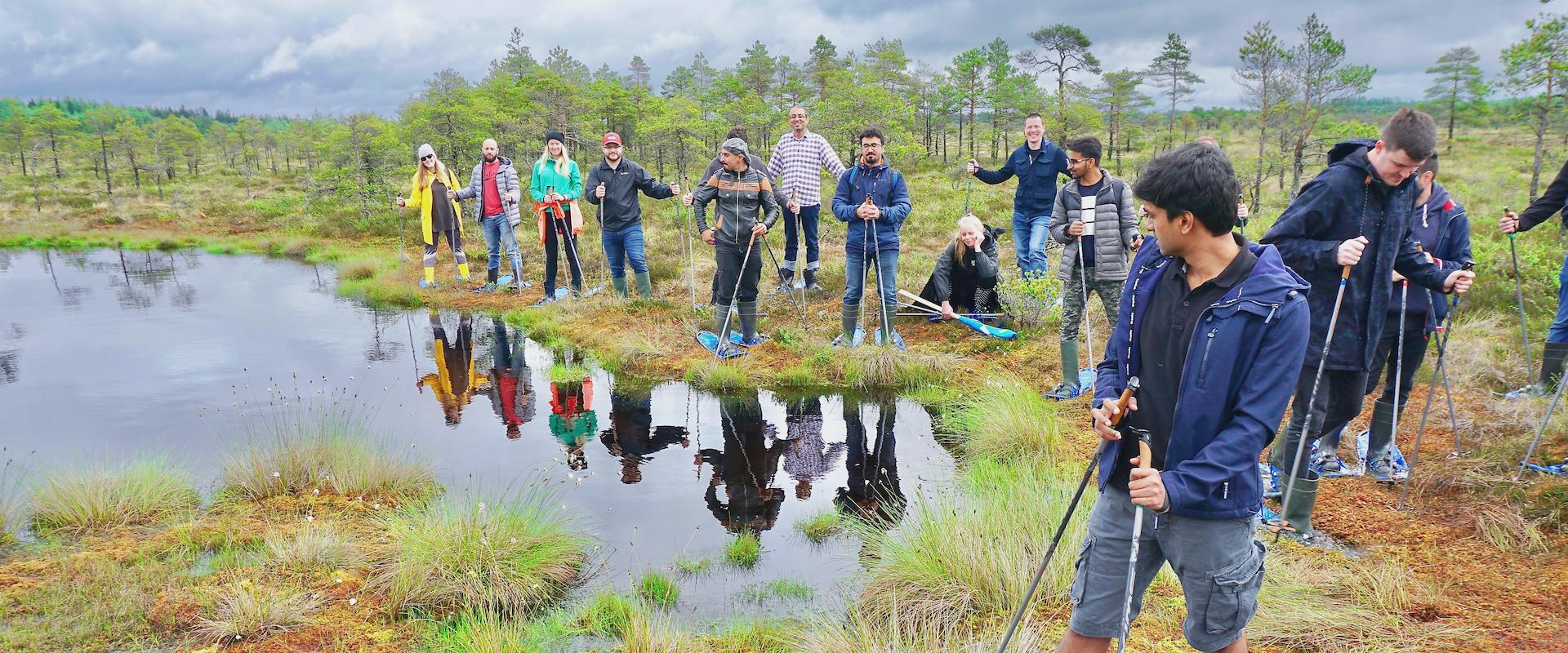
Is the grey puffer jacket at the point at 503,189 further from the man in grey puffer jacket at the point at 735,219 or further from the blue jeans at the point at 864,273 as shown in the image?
the blue jeans at the point at 864,273

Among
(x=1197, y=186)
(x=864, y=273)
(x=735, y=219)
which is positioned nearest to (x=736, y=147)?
(x=735, y=219)

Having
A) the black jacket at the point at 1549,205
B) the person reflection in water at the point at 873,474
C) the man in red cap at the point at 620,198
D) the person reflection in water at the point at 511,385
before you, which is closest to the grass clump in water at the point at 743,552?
the person reflection in water at the point at 873,474

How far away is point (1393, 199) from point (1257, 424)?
2.46 metres

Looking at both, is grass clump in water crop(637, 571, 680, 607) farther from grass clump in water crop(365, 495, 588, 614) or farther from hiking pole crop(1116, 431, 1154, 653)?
hiking pole crop(1116, 431, 1154, 653)

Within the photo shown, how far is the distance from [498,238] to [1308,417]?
10.6 meters

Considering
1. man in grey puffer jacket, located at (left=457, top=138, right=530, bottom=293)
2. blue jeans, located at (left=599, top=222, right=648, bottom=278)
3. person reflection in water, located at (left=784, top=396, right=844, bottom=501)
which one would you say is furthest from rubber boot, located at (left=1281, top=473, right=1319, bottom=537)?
man in grey puffer jacket, located at (left=457, top=138, right=530, bottom=293)

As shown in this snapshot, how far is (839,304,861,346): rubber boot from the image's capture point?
26.2ft

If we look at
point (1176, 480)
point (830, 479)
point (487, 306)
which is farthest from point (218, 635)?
point (487, 306)

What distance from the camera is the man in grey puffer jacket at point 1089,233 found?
19.4 feet

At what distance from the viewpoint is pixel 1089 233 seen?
6066 millimetres

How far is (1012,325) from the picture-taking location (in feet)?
28.0

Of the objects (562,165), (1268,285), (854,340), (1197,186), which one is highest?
(562,165)

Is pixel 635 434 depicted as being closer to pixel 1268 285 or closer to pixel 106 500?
pixel 106 500

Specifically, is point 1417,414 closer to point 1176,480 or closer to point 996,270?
point 996,270
